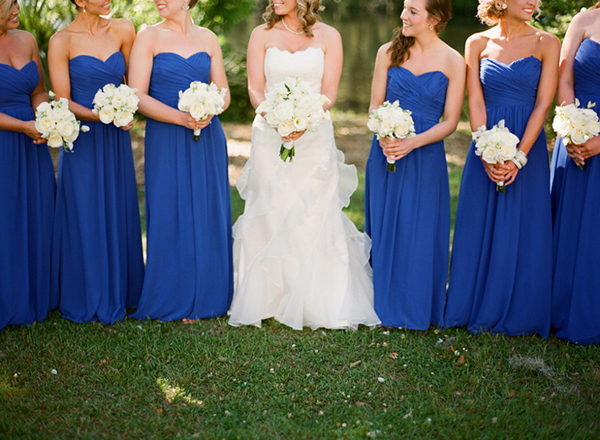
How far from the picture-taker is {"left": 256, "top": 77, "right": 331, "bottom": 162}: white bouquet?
14.0ft

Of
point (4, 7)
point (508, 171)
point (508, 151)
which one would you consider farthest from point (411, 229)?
point (4, 7)

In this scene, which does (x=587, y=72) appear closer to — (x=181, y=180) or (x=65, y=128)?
(x=181, y=180)

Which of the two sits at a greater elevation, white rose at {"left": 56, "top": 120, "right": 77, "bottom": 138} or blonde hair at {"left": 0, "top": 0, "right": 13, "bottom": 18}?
blonde hair at {"left": 0, "top": 0, "right": 13, "bottom": 18}

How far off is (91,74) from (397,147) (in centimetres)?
241

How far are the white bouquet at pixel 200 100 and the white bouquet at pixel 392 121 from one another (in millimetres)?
1171

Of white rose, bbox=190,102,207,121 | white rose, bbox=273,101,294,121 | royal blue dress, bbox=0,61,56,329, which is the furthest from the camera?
royal blue dress, bbox=0,61,56,329

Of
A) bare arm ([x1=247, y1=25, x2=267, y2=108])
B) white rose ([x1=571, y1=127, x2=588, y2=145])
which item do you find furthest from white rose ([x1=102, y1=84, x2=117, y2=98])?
white rose ([x1=571, y1=127, x2=588, y2=145])

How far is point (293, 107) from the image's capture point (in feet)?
14.0

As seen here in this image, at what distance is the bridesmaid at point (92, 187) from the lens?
454 centimetres

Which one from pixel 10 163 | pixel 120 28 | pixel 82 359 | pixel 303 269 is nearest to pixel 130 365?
pixel 82 359

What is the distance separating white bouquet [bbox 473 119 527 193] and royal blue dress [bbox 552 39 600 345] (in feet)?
1.77

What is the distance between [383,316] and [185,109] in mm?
2285

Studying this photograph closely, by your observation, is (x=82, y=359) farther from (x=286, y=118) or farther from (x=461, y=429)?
(x=461, y=429)

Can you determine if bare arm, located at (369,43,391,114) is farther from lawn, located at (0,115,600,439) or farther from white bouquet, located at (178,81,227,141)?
lawn, located at (0,115,600,439)
